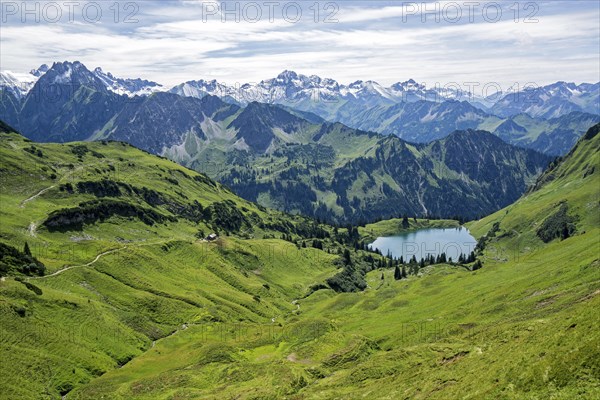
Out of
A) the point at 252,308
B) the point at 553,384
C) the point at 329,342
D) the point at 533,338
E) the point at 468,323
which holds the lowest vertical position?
the point at 252,308

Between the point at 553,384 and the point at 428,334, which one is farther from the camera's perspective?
the point at 428,334

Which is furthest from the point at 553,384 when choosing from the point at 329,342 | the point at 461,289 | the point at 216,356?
the point at 461,289

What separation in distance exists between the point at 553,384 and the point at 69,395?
98.2m

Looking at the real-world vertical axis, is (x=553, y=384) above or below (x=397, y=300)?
above

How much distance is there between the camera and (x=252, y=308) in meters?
195

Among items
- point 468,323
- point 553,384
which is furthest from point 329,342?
point 553,384

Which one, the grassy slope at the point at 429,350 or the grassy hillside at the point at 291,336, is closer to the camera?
the grassy slope at the point at 429,350

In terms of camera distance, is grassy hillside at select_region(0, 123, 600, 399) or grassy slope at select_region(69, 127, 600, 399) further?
grassy hillside at select_region(0, 123, 600, 399)

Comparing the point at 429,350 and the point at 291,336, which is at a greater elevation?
the point at 429,350

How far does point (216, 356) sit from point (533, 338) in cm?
8066

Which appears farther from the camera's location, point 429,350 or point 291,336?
point 291,336

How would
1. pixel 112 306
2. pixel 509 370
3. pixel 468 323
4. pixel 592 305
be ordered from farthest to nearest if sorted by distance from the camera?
pixel 112 306, pixel 468 323, pixel 592 305, pixel 509 370

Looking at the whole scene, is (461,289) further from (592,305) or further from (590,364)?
(590,364)

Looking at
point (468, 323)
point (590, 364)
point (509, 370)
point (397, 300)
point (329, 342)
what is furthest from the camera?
point (397, 300)
